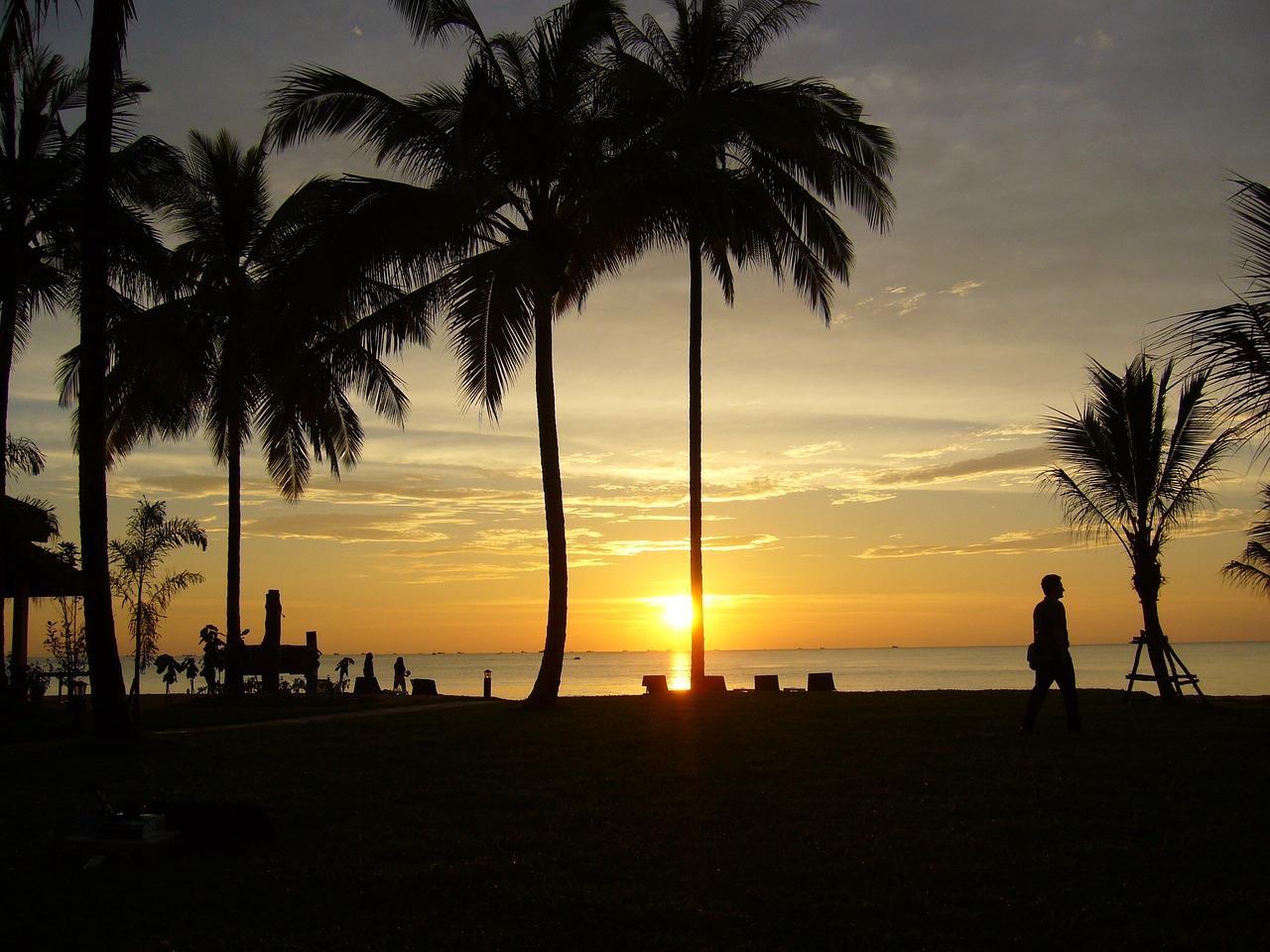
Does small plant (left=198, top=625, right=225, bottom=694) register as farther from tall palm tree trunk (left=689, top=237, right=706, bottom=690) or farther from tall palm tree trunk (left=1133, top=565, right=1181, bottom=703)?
tall palm tree trunk (left=1133, top=565, right=1181, bottom=703)

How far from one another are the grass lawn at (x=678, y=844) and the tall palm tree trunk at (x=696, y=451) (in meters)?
7.16

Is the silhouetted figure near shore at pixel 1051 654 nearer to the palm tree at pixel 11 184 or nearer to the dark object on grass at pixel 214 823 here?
the dark object on grass at pixel 214 823

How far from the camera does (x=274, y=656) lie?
22.8m

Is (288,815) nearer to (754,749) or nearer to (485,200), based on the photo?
(754,749)

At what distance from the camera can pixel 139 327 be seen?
14.4 metres

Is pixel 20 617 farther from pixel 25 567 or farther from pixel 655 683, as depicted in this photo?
pixel 655 683

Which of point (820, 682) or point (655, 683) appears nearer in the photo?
point (655, 683)

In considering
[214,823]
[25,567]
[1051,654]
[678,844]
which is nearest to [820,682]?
[1051,654]

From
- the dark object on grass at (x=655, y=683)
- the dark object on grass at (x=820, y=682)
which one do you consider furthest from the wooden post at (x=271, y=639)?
the dark object on grass at (x=820, y=682)

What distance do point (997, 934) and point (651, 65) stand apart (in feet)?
58.2

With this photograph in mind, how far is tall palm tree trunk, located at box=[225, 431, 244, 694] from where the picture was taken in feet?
72.4

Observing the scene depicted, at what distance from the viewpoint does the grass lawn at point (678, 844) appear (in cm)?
565

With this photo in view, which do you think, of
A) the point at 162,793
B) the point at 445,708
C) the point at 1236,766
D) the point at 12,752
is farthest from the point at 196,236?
the point at 1236,766

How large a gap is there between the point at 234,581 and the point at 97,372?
1046cm
